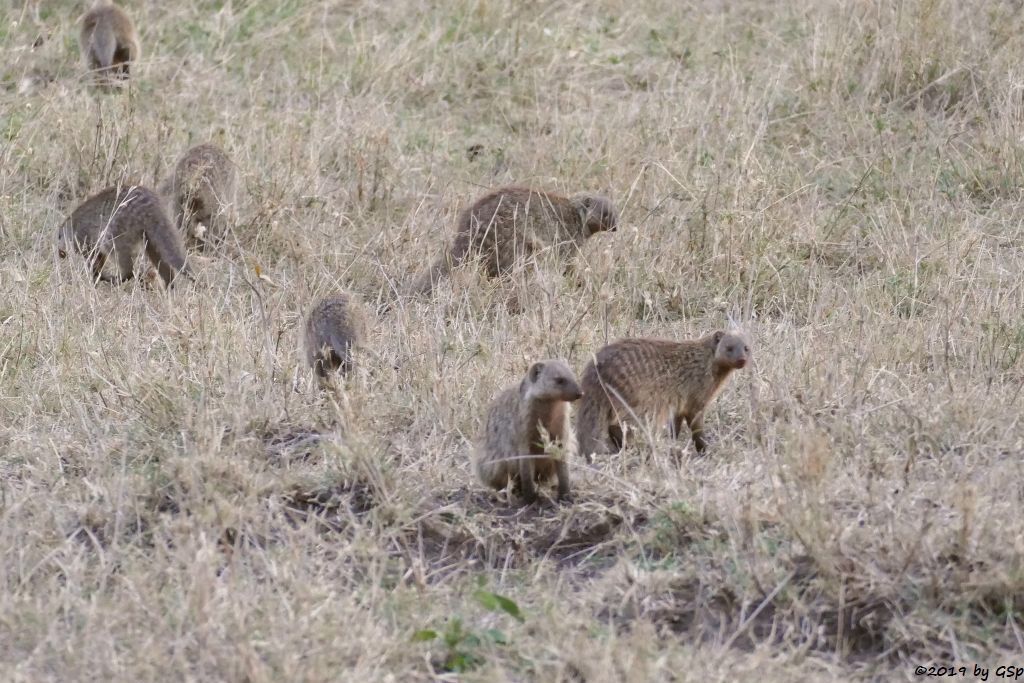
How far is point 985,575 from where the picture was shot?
400cm

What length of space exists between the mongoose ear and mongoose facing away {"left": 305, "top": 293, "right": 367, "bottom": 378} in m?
1.00

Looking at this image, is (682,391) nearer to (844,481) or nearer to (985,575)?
(844,481)

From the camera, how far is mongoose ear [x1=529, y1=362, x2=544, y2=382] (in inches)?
185

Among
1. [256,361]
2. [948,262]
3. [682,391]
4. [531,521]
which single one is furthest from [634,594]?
[948,262]

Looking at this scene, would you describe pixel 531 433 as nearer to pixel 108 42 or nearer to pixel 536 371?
pixel 536 371

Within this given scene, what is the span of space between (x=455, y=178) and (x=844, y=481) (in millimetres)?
4483

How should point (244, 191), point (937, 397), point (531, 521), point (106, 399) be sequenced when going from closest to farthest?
point (531, 521)
point (937, 397)
point (106, 399)
point (244, 191)

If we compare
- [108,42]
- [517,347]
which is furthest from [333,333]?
[108,42]

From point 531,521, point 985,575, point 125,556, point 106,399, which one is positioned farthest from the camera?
point 106,399

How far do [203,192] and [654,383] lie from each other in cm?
340

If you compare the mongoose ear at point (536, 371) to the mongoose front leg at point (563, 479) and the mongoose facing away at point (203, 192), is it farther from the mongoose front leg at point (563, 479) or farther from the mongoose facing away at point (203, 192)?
the mongoose facing away at point (203, 192)

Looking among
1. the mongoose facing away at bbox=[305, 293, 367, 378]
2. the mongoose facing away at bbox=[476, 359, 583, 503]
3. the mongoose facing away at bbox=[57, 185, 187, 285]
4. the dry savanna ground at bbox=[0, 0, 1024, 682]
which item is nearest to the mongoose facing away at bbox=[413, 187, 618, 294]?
the dry savanna ground at bbox=[0, 0, 1024, 682]

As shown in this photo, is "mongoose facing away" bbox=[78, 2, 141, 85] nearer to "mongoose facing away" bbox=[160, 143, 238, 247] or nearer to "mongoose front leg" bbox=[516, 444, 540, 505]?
"mongoose facing away" bbox=[160, 143, 238, 247]

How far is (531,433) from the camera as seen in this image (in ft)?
15.6
